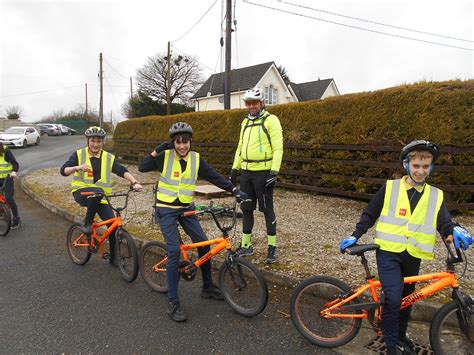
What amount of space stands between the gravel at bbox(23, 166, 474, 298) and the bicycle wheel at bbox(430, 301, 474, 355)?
129cm

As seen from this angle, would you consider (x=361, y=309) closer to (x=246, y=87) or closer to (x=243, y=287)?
(x=243, y=287)

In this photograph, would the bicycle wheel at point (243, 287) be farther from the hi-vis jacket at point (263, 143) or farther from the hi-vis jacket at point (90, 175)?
the hi-vis jacket at point (90, 175)

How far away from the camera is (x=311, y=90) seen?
41875mm

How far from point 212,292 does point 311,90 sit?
40.8 meters

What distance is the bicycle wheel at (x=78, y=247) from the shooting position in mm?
4961

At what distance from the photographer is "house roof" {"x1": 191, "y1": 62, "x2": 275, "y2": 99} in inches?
1304

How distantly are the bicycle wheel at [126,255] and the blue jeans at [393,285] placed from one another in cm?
284

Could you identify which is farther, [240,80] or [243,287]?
[240,80]

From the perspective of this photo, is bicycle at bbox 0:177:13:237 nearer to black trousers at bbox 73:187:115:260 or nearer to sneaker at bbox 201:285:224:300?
black trousers at bbox 73:187:115:260

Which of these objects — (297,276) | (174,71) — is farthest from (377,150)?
(174,71)

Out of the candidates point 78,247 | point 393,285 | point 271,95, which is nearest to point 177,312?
point 393,285

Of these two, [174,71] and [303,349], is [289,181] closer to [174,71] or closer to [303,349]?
[303,349]

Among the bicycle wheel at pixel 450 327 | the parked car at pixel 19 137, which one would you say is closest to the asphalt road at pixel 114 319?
the bicycle wheel at pixel 450 327

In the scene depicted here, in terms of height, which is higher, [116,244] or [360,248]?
[360,248]
